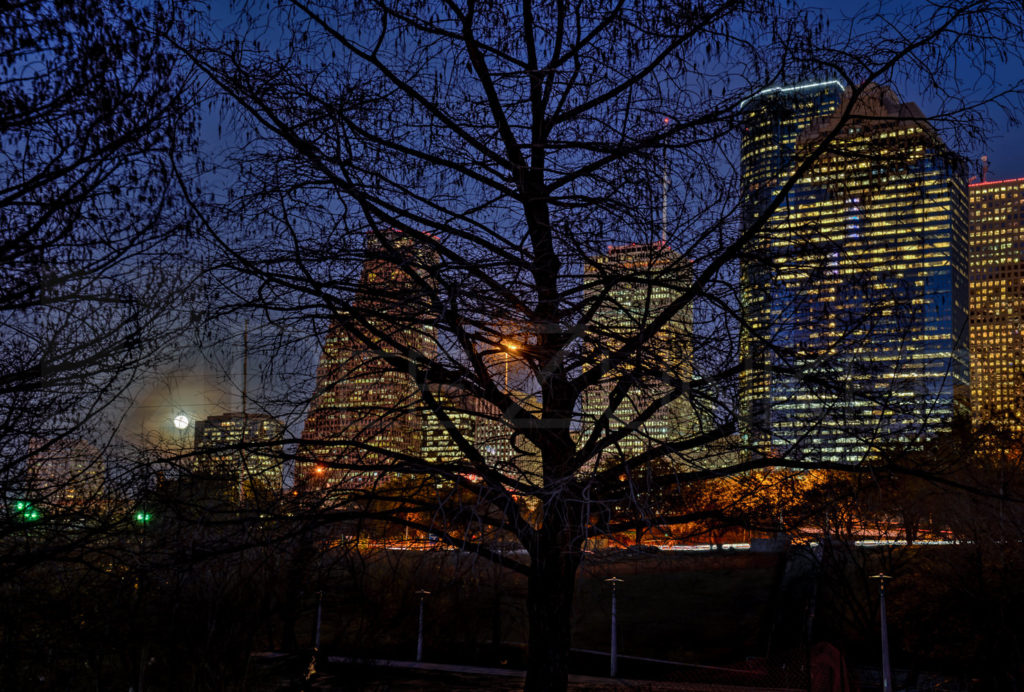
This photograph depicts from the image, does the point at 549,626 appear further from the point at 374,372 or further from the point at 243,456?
the point at 243,456

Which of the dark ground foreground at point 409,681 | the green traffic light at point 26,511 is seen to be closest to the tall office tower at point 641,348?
the green traffic light at point 26,511

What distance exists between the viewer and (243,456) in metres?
5.87

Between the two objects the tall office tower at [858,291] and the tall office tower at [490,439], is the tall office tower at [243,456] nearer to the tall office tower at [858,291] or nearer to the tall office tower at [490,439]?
the tall office tower at [490,439]

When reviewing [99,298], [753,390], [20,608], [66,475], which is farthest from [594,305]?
[20,608]

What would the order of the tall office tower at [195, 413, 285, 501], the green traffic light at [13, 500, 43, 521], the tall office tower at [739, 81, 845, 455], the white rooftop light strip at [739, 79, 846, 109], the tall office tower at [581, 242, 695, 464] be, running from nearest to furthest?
the tall office tower at [581, 242, 695, 464]
the white rooftop light strip at [739, 79, 846, 109]
the tall office tower at [739, 81, 845, 455]
the tall office tower at [195, 413, 285, 501]
the green traffic light at [13, 500, 43, 521]

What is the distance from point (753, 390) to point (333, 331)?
286 centimetres

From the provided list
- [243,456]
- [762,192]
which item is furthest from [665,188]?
[243,456]

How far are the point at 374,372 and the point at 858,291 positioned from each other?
133 inches

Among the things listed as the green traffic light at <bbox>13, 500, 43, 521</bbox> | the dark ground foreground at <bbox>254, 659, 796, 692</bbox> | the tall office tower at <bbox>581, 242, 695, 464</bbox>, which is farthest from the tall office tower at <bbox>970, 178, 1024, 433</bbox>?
the green traffic light at <bbox>13, 500, 43, 521</bbox>

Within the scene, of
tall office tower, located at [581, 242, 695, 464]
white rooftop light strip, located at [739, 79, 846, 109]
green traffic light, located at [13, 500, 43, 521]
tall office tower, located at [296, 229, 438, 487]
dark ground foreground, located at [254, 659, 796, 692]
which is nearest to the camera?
tall office tower, located at [581, 242, 695, 464]

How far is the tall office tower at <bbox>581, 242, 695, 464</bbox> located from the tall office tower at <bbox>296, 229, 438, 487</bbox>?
1077 mm

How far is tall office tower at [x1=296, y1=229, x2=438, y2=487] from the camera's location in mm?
5195

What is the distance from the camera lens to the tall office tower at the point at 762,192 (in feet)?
18.2

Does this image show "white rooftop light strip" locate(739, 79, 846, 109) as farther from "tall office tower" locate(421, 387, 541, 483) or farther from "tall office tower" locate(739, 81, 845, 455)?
"tall office tower" locate(421, 387, 541, 483)
